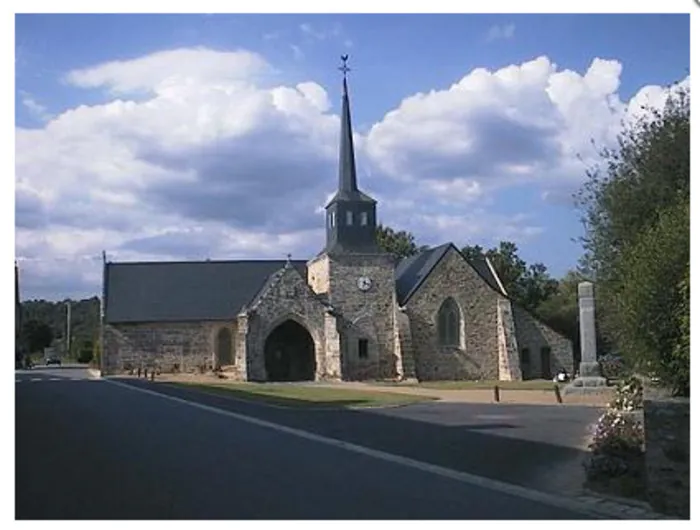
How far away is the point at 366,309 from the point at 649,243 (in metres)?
39.0

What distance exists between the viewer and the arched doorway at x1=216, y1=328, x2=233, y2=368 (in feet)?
185

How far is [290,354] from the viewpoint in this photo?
52.7 metres

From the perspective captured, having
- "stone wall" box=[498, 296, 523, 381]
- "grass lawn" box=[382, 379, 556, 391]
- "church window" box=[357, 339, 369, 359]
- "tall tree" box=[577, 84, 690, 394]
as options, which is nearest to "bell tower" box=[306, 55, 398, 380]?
"church window" box=[357, 339, 369, 359]

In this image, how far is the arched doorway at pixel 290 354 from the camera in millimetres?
51906

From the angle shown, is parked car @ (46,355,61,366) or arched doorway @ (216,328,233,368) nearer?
arched doorway @ (216,328,233,368)

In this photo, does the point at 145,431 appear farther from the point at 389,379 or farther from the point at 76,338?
the point at 76,338

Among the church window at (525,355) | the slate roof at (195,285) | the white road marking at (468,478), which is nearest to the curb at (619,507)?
the white road marking at (468,478)

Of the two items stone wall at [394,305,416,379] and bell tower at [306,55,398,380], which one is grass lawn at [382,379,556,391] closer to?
stone wall at [394,305,416,379]

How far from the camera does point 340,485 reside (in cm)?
1171

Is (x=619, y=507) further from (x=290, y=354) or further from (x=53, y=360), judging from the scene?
(x=53, y=360)

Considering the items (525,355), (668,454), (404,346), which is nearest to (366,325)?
(404,346)

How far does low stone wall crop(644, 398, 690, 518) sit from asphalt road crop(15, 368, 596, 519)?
1085 mm

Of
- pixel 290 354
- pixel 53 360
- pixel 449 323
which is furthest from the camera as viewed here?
pixel 53 360
